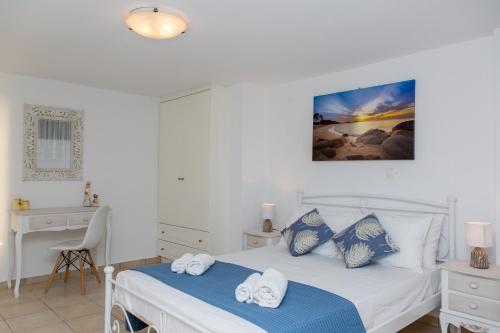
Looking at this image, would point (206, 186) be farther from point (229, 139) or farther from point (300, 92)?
point (300, 92)

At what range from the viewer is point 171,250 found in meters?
5.14

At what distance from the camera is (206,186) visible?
4.64 meters

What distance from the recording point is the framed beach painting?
3.40 meters

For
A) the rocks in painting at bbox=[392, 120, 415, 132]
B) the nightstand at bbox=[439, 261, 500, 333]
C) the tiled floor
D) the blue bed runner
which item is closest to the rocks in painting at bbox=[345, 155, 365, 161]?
the rocks in painting at bbox=[392, 120, 415, 132]

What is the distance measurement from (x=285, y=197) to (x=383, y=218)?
4.71 feet

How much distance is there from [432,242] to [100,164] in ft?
12.9

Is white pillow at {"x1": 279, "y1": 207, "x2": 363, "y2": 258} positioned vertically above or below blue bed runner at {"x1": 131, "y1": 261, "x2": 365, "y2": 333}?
above

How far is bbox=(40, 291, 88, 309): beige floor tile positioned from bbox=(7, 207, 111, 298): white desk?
34 cm

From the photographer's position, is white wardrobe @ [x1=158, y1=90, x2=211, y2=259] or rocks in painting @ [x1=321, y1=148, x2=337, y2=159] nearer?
rocks in painting @ [x1=321, y1=148, x2=337, y2=159]

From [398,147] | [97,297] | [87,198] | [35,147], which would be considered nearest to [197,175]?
[87,198]

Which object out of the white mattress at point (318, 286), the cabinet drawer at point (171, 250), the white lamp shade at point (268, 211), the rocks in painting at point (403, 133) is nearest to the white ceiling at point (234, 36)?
the rocks in painting at point (403, 133)

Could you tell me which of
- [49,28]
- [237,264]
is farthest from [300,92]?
[49,28]

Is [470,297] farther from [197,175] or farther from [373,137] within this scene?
[197,175]

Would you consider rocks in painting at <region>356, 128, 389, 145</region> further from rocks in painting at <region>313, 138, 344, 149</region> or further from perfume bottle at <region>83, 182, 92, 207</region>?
perfume bottle at <region>83, 182, 92, 207</region>
